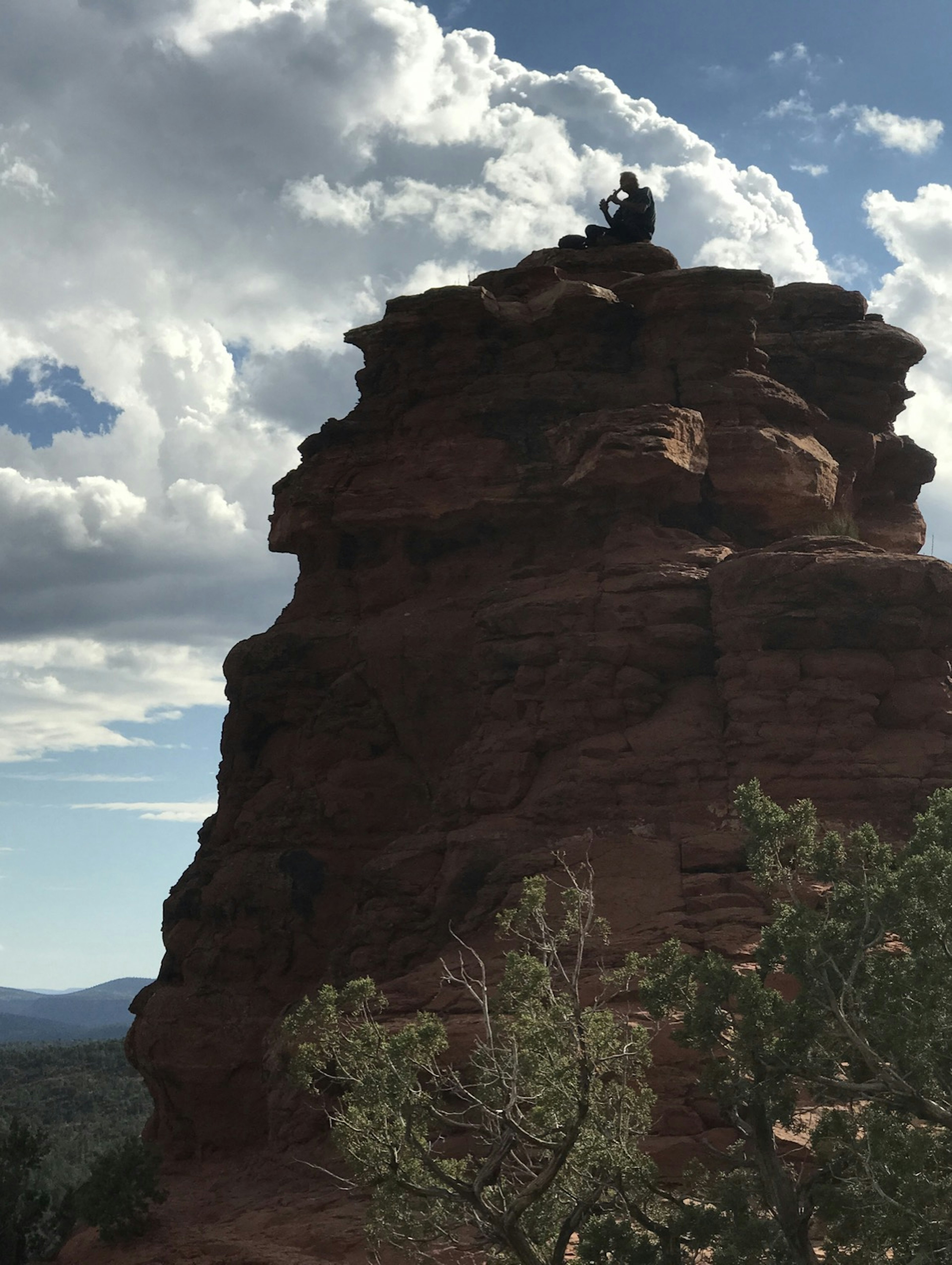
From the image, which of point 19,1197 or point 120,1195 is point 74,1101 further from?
point 120,1195

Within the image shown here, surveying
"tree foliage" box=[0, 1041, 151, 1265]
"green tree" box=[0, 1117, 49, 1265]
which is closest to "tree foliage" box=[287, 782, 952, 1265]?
"tree foliage" box=[0, 1041, 151, 1265]

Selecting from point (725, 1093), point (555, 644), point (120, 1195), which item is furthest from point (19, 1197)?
point (725, 1093)

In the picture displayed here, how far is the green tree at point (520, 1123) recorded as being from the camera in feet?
45.8

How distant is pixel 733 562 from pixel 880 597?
3.06 metres

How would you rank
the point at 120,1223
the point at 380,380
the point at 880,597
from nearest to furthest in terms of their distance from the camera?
1. the point at 120,1223
2. the point at 880,597
3. the point at 380,380

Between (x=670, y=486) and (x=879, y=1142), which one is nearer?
(x=879, y=1142)

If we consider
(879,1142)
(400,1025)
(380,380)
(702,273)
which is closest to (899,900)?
(879,1142)

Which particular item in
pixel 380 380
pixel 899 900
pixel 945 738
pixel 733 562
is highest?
pixel 380 380

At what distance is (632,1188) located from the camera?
1497cm

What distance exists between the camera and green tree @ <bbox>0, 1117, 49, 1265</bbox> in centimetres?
2777

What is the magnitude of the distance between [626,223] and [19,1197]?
96.5 feet

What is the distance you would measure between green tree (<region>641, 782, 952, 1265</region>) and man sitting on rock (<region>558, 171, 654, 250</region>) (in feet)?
72.3

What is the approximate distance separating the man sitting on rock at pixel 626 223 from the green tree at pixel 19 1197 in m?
27.2

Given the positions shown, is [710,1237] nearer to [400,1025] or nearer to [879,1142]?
[879,1142]
